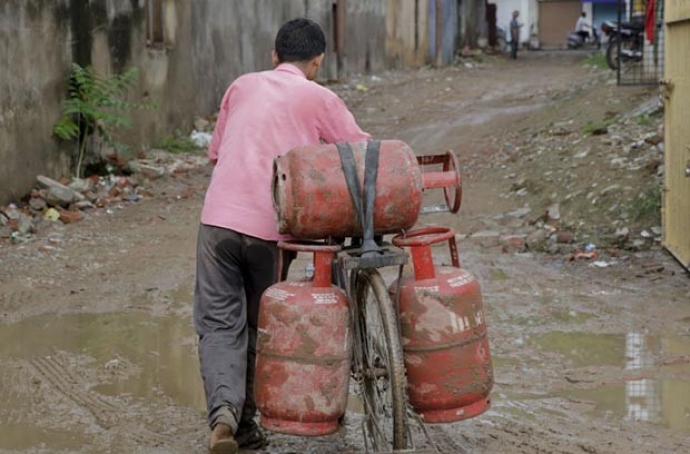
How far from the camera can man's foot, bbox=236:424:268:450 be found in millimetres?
4520

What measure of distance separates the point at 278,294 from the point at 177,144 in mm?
9775

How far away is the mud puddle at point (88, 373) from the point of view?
193 inches

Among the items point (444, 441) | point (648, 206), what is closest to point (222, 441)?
point (444, 441)

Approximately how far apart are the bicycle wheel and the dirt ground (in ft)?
1.63

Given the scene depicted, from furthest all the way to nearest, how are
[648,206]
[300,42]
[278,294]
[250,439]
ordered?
[648,206]
[250,439]
[300,42]
[278,294]

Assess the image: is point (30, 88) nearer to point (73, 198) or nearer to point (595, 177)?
point (73, 198)

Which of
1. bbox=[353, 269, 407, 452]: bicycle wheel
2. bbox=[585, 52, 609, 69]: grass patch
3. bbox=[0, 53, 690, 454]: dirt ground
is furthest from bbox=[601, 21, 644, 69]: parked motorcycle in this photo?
bbox=[353, 269, 407, 452]: bicycle wheel

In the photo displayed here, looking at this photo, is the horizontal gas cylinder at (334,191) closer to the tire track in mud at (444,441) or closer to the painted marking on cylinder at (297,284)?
the painted marking on cylinder at (297,284)

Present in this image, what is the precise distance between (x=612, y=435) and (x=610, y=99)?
9687 millimetres

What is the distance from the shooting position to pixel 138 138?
12758 mm

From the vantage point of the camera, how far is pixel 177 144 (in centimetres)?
1348

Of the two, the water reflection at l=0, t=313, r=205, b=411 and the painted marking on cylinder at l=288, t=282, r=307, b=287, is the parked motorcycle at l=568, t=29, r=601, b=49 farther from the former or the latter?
the painted marking on cylinder at l=288, t=282, r=307, b=287

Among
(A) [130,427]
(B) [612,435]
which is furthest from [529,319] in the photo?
(A) [130,427]

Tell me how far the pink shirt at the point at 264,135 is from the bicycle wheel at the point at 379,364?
443mm
